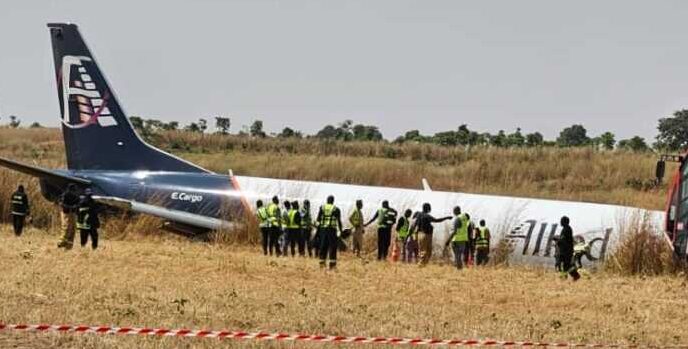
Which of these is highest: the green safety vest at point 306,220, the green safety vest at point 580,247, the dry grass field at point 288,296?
the green safety vest at point 306,220

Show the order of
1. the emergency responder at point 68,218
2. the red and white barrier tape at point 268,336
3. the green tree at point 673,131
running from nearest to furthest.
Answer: the red and white barrier tape at point 268,336
the emergency responder at point 68,218
the green tree at point 673,131

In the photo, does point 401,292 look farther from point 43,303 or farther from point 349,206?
point 349,206

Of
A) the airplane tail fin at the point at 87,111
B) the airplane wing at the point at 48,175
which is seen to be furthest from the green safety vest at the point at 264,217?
the airplane tail fin at the point at 87,111

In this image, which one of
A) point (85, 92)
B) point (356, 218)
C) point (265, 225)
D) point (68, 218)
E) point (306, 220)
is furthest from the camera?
point (85, 92)

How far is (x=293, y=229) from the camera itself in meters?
25.3

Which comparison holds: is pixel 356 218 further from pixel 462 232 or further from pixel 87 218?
pixel 87 218

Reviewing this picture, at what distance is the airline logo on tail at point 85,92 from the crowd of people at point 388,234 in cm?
764

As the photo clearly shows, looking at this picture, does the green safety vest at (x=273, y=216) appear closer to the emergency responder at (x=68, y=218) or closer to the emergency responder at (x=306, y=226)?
the emergency responder at (x=306, y=226)

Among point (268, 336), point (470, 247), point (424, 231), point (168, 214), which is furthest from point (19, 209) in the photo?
point (268, 336)

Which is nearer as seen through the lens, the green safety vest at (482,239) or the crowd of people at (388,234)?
the crowd of people at (388,234)

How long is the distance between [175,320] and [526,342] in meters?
4.17

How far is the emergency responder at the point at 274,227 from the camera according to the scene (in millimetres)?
25000

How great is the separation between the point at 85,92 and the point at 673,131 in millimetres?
52645

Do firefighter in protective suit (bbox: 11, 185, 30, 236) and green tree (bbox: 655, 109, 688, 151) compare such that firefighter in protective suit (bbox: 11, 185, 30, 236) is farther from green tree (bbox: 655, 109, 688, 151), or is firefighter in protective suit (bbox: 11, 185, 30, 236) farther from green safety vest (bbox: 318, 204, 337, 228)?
green tree (bbox: 655, 109, 688, 151)
